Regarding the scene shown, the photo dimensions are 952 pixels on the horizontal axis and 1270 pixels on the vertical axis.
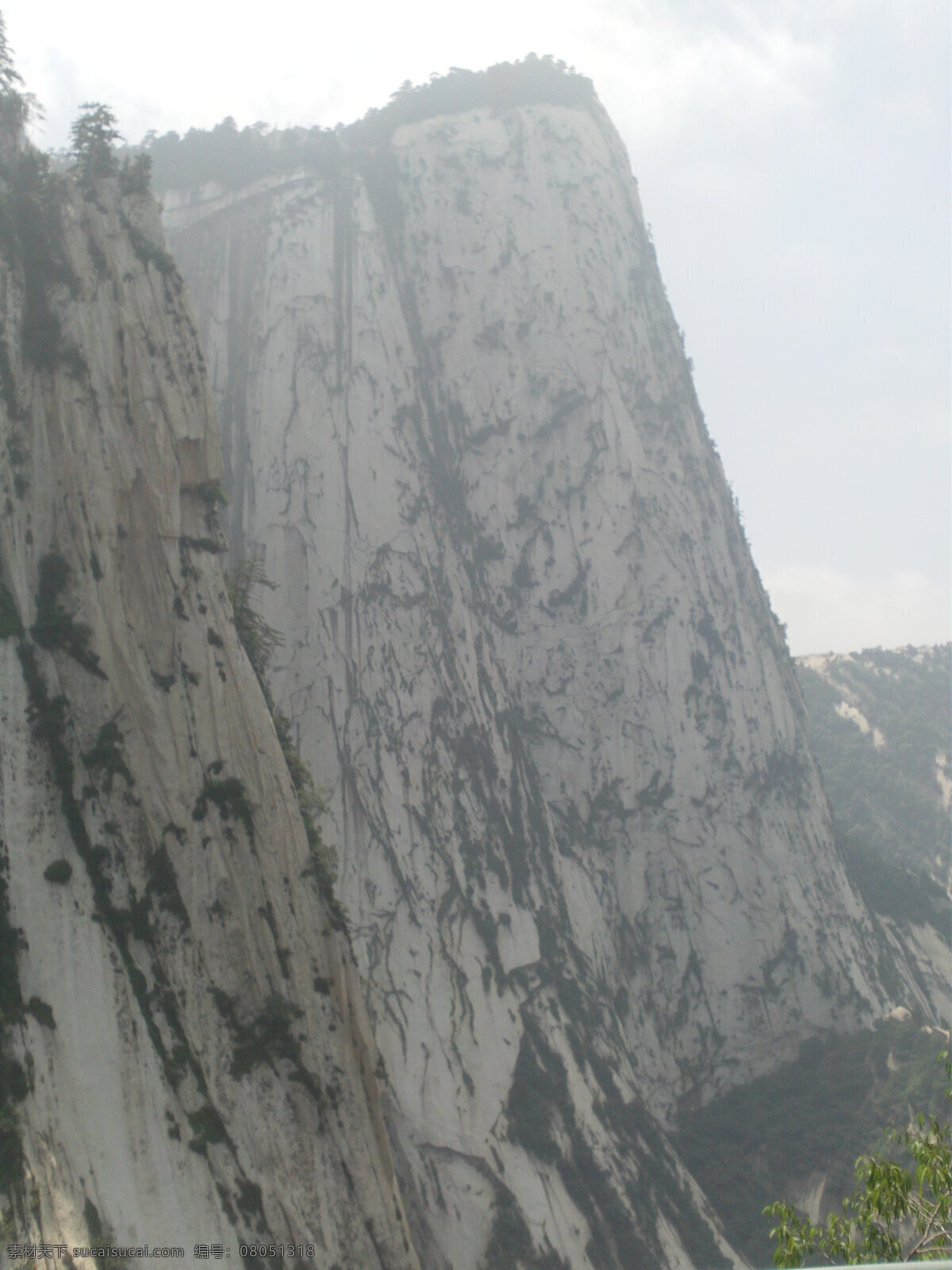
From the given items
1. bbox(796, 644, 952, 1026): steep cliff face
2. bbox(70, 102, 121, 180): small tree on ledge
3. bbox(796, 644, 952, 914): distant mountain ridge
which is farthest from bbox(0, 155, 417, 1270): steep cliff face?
bbox(796, 644, 952, 914): distant mountain ridge

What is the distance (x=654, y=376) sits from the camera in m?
35.4

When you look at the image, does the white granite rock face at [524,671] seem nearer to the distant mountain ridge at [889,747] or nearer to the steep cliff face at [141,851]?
the steep cliff face at [141,851]

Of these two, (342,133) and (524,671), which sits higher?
(342,133)

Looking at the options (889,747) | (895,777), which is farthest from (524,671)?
(889,747)

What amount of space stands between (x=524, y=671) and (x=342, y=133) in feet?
65.9

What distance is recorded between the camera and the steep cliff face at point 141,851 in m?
14.7

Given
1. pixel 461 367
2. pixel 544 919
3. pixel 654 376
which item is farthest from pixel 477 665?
pixel 654 376

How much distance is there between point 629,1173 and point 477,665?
41.7 ft

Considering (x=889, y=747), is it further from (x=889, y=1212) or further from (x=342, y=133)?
(x=889, y=1212)

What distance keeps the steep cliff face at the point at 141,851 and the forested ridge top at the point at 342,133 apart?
1847 cm

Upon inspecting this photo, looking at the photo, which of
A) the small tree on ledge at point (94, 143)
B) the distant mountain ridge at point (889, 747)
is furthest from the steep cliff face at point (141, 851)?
the distant mountain ridge at point (889, 747)

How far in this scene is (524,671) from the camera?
31391 mm

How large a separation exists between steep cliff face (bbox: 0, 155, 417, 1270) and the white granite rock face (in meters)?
7.43

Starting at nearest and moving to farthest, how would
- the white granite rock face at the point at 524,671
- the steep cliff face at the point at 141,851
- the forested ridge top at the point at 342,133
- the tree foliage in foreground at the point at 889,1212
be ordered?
the tree foliage in foreground at the point at 889,1212 < the steep cliff face at the point at 141,851 < the white granite rock face at the point at 524,671 < the forested ridge top at the point at 342,133
